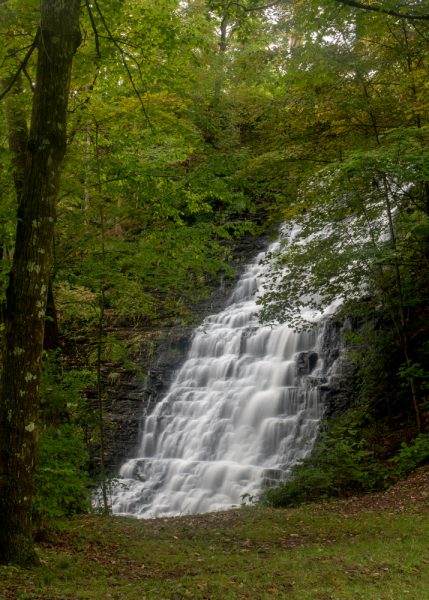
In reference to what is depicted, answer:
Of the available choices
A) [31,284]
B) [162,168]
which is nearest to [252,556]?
[31,284]

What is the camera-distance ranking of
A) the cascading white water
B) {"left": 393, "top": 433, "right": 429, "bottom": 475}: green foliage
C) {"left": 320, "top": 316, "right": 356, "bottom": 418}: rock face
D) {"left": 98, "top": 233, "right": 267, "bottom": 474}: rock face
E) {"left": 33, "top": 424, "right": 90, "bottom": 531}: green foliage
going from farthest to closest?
1. {"left": 98, "top": 233, "right": 267, "bottom": 474}: rock face
2. {"left": 320, "top": 316, "right": 356, "bottom": 418}: rock face
3. the cascading white water
4. {"left": 393, "top": 433, "right": 429, "bottom": 475}: green foliage
5. {"left": 33, "top": 424, "right": 90, "bottom": 531}: green foliage

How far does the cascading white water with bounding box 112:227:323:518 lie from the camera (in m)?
13.3

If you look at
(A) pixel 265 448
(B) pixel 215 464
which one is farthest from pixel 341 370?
(B) pixel 215 464

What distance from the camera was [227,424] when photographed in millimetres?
14953

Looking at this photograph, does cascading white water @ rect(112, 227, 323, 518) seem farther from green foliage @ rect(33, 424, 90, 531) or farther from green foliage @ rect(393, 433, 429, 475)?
green foliage @ rect(33, 424, 90, 531)

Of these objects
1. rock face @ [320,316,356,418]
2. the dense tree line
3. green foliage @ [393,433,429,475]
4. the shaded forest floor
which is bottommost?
the shaded forest floor

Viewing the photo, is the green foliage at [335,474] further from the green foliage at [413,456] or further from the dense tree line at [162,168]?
the dense tree line at [162,168]

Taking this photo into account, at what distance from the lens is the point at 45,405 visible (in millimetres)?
8055

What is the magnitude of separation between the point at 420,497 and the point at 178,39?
26.8 feet

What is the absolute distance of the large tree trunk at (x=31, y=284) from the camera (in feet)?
16.9

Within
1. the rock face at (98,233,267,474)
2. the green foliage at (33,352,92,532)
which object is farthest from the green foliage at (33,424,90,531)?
the rock face at (98,233,267,474)

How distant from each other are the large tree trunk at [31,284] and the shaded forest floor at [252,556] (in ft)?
1.89

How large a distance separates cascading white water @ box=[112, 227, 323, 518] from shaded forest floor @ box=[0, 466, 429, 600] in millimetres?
3591

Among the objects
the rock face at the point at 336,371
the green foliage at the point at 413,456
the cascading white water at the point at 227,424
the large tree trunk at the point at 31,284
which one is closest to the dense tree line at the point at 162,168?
the large tree trunk at the point at 31,284
